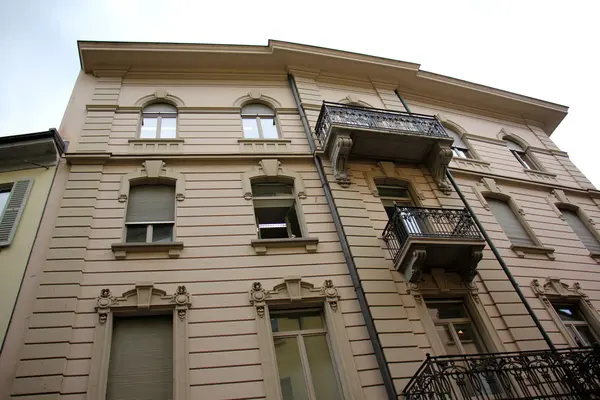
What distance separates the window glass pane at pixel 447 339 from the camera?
8.42 m

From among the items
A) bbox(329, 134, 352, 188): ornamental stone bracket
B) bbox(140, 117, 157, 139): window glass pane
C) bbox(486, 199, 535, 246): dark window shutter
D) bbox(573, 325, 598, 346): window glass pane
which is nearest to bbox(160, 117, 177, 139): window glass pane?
bbox(140, 117, 157, 139): window glass pane

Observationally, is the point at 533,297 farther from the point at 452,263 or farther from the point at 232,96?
the point at 232,96

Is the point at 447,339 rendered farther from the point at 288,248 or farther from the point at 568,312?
the point at 568,312

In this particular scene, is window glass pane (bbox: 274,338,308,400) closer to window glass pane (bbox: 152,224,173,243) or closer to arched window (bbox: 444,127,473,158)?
window glass pane (bbox: 152,224,173,243)

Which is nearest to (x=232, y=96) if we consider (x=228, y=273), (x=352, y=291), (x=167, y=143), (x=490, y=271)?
(x=167, y=143)

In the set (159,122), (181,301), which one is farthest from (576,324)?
(159,122)

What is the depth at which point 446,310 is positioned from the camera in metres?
9.16

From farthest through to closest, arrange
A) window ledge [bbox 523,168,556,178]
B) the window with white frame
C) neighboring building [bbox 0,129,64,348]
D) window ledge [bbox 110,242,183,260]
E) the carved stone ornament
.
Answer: window ledge [bbox 523,168,556,178] < the carved stone ornament < the window with white frame < window ledge [bbox 110,242,183,260] < neighboring building [bbox 0,129,64,348]

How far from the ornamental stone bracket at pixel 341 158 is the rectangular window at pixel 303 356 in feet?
11.8

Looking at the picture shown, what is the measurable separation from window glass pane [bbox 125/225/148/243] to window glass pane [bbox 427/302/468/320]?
618 centimetres

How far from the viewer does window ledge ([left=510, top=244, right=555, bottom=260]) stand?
10867 mm

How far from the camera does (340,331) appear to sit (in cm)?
799

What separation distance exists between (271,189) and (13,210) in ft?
18.3

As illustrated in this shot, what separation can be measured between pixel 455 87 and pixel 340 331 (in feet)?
37.6
